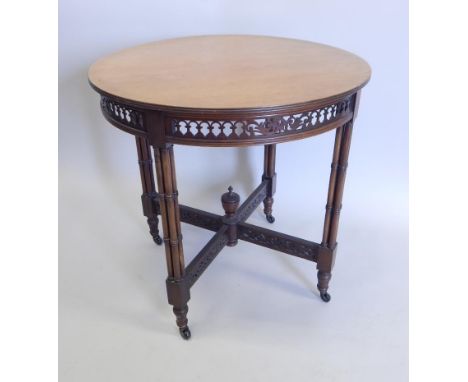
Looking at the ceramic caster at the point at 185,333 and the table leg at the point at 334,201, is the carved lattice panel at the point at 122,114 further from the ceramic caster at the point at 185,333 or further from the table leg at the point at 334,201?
the ceramic caster at the point at 185,333

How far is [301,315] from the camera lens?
1932 millimetres

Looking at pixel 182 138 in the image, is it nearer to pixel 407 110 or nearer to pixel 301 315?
pixel 301 315

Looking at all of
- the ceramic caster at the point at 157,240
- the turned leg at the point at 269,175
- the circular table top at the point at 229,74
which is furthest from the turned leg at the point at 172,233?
the turned leg at the point at 269,175

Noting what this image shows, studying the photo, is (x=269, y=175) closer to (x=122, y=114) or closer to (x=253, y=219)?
(x=253, y=219)

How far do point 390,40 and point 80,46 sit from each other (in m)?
1.79

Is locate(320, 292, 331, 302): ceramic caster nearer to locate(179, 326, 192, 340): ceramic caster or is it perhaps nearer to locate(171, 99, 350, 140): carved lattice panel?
locate(179, 326, 192, 340): ceramic caster

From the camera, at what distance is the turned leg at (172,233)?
1468 mm

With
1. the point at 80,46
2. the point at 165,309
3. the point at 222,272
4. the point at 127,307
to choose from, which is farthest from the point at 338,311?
the point at 80,46

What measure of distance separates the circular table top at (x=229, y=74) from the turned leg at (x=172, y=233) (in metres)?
0.22

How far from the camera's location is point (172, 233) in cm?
162

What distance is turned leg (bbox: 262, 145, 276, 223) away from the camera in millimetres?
2404

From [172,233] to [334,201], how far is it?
706 millimetres

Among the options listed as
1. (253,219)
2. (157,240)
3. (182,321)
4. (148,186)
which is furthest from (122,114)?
(253,219)

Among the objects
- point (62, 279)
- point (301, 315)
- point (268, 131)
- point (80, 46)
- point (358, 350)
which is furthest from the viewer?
point (80, 46)
